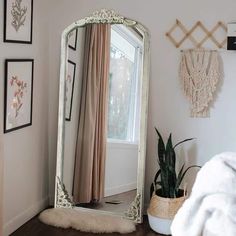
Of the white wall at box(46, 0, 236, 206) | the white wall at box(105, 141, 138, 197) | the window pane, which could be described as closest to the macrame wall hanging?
the white wall at box(46, 0, 236, 206)

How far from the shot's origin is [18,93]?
2670 mm

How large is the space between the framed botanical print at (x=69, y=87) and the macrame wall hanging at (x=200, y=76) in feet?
Result: 2.68

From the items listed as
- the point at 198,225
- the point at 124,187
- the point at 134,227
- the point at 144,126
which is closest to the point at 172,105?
the point at 144,126

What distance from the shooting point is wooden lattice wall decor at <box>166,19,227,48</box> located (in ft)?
9.25

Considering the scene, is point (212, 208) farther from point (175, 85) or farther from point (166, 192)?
point (175, 85)

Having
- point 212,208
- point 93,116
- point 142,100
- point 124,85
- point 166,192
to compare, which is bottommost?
point 166,192

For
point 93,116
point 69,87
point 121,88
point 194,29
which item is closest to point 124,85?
point 121,88

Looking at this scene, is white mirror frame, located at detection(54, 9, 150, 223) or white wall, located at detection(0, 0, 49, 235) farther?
white mirror frame, located at detection(54, 9, 150, 223)

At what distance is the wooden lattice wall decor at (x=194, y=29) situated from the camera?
2.82 m

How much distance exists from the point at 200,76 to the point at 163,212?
1.01 meters

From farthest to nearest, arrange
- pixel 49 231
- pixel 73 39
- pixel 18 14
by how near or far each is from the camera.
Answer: pixel 73 39
pixel 49 231
pixel 18 14

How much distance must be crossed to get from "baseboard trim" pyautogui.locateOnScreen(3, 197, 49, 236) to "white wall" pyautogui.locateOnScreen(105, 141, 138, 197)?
66 cm

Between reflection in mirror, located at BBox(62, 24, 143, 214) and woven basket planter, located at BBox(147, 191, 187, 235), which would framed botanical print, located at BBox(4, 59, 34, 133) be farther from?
woven basket planter, located at BBox(147, 191, 187, 235)

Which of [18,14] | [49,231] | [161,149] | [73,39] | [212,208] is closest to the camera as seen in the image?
[212,208]
